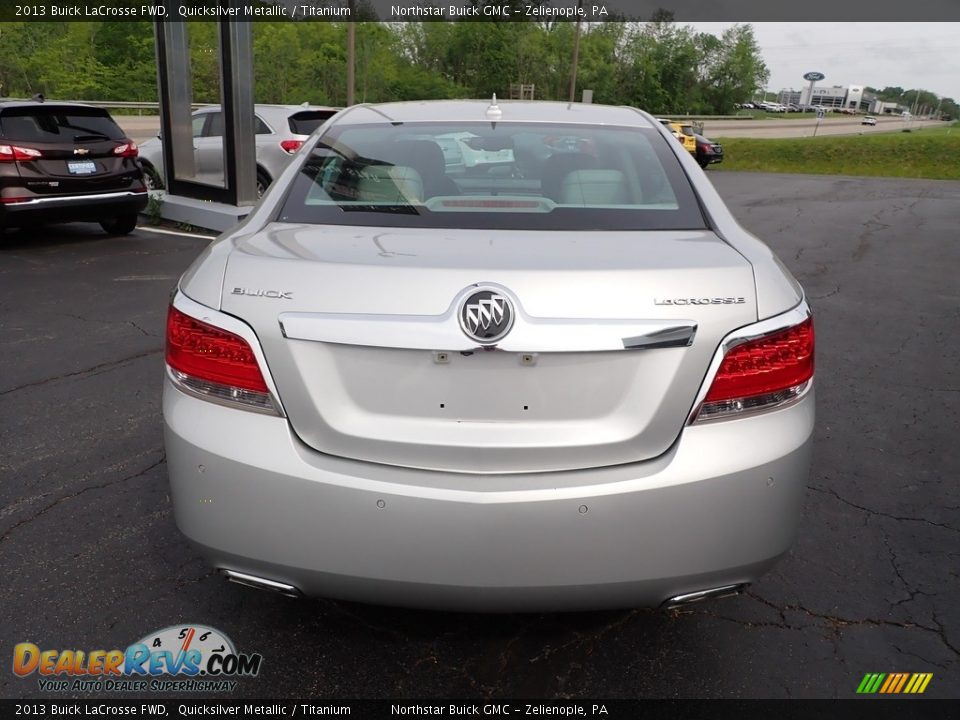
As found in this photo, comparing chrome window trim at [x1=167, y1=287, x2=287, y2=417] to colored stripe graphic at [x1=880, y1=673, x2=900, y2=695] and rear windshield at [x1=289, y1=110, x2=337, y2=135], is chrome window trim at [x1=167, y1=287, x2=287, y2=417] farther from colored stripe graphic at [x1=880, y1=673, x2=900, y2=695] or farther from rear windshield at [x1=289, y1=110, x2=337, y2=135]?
rear windshield at [x1=289, y1=110, x2=337, y2=135]

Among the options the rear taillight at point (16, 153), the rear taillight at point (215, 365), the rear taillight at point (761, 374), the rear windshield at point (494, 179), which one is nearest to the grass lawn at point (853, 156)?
the rear taillight at point (16, 153)

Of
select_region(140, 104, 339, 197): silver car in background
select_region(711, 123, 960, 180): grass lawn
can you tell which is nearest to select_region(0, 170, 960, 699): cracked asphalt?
select_region(140, 104, 339, 197): silver car in background

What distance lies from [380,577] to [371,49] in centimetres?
6513

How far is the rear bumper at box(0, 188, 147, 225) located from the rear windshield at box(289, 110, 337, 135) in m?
2.78

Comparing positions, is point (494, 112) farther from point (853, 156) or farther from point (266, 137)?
point (853, 156)

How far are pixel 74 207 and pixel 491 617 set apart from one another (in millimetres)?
8250

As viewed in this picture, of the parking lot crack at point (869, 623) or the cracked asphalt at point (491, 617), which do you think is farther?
the parking lot crack at point (869, 623)

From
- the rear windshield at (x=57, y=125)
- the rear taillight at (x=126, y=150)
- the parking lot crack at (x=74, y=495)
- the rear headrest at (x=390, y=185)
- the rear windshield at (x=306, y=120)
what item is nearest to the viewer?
the rear headrest at (x=390, y=185)

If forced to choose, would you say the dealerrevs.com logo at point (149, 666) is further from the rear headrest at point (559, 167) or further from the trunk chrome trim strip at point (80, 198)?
the trunk chrome trim strip at point (80, 198)

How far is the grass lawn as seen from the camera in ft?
110

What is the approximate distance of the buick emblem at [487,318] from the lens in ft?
5.86

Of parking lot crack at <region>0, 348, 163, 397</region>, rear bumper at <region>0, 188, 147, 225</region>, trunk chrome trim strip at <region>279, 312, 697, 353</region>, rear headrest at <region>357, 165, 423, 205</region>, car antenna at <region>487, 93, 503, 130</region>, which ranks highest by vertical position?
car antenna at <region>487, 93, 503, 130</region>

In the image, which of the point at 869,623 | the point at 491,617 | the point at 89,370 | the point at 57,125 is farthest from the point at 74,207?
the point at 869,623

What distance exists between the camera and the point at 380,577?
1.89m
